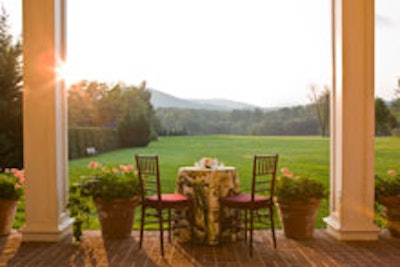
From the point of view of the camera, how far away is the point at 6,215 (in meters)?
5.55

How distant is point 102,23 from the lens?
7457mm

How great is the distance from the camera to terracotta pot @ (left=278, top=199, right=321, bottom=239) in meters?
5.40

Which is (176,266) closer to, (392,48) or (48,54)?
(48,54)

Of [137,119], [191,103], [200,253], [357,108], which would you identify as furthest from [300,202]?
[137,119]

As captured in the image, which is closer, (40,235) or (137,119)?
(40,235)

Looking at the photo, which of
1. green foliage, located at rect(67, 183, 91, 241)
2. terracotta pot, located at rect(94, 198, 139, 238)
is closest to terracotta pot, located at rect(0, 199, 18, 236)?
green foliage, located at rect(67, 183, 91, 241)

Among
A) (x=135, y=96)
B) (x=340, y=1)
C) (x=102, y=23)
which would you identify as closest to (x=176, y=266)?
(x=340, y=1)

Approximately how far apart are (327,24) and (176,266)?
3.27 metres

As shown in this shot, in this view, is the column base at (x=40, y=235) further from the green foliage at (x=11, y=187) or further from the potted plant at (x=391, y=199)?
the potted plant at (x=391, y=199)

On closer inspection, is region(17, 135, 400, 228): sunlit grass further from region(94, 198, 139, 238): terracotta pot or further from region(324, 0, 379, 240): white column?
region(94, 198, 139, 238): terracotta pot

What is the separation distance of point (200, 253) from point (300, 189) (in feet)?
4.27

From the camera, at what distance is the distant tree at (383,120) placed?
643cm

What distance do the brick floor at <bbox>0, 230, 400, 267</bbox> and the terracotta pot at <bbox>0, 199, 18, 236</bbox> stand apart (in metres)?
0.15

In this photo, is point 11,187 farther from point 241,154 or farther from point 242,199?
point 241,154
